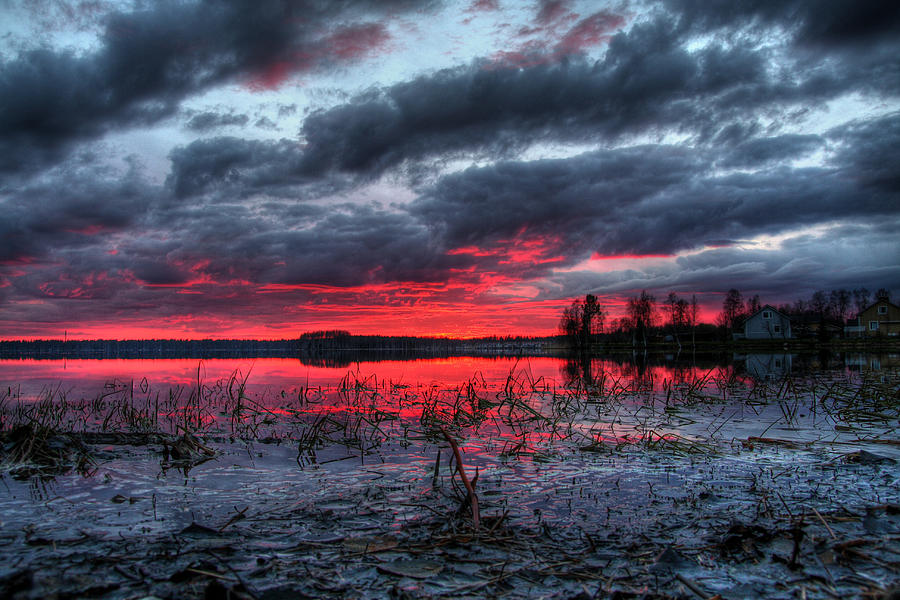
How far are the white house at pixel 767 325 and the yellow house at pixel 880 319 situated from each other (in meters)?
22.3

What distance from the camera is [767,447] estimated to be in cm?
853

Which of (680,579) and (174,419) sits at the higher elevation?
(680,579)

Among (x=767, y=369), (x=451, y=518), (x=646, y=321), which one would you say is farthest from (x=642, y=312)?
(x=451, y=518)

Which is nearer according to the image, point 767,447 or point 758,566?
point 758,566

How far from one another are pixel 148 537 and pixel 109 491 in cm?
235

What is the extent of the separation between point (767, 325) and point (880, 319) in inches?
1289

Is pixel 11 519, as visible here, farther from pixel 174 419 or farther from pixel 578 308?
pixel 578 308

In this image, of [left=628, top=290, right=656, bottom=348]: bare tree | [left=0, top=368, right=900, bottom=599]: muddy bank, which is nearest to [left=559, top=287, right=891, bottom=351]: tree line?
[left=628, top=290, right=656, bottom=348]: bare tree

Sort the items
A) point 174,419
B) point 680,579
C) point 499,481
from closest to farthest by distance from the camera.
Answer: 1. point 680,579
2. point 499,481
3. point 174,419

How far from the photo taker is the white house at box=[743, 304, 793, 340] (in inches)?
3563

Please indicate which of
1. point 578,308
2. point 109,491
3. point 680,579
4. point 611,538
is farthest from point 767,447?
point 578,308

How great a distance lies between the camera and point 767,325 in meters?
91.1

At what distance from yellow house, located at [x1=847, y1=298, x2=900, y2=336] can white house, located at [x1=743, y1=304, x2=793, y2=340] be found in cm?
2232

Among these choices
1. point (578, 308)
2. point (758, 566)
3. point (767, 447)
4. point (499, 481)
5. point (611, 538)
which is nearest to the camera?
point (758, 566)
